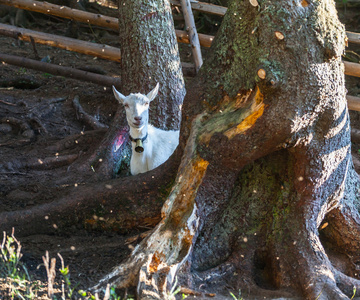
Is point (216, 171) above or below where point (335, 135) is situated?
below

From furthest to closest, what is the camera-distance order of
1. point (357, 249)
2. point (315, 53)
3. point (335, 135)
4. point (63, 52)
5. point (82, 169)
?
point (63, 52), point (82, 169), point (357, 249), point (335, 135), point (315, 53)

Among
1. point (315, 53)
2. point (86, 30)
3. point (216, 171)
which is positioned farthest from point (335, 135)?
point (86, 30)

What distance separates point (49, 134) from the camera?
7.60m

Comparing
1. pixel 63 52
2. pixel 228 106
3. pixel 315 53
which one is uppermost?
pixel 315 53

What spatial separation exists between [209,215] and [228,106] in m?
1.03

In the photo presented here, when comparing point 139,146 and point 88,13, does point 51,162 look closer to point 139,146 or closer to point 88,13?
point 139,146

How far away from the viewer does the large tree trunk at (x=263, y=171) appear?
3.54 meters

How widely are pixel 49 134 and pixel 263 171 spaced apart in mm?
4667

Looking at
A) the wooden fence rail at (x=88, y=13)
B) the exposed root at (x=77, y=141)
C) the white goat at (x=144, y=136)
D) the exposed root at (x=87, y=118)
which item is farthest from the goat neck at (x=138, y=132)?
the wooden fence rail at (x=88, y=13)

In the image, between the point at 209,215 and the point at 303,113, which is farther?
the point at 209,215

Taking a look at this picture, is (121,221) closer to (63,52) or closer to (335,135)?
(335,135)

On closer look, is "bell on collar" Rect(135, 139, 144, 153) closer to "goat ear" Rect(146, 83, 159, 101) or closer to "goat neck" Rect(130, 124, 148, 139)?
"goat neck" Rect(130, 124, 148, 139)

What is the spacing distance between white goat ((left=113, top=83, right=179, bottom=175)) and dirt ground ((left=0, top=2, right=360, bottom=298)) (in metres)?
0.94

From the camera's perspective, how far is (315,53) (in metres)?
3.57
